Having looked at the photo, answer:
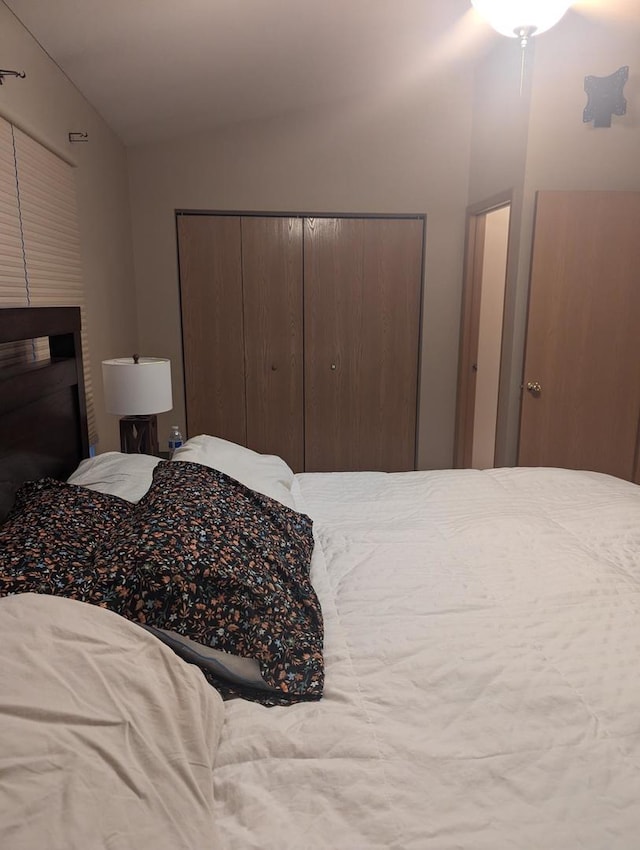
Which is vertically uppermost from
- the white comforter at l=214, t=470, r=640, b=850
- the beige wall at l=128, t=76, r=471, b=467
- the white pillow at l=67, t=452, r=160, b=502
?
the beige wall at l=128, t=76, r=471, b=467

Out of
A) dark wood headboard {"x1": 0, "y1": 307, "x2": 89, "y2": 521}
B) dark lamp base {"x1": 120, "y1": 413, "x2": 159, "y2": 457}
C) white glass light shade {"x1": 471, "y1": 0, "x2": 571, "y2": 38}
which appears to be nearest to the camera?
dark wood headboard {"x1": 0, "y1": 307, "x2": 89, "y2": 521}

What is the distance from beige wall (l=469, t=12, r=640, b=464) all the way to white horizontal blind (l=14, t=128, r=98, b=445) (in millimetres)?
2169

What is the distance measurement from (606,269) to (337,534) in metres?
2.29

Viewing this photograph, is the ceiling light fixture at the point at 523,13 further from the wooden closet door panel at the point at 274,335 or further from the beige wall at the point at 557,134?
the wooden closet door panel at the point at 274,335

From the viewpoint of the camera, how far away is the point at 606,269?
10.1ft

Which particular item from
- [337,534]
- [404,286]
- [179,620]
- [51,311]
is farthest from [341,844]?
[404,286]

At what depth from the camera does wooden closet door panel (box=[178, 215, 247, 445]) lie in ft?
12.1

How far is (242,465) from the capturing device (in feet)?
6.23

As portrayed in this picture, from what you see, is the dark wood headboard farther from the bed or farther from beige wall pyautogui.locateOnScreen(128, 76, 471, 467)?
beige wall pyautogui.locateOnScreen(128, 76, 471, 467)

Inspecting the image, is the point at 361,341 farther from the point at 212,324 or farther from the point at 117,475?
the point at 117,475

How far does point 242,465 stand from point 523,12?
6.35 ft

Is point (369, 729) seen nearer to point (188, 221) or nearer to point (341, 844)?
point (341, 844)

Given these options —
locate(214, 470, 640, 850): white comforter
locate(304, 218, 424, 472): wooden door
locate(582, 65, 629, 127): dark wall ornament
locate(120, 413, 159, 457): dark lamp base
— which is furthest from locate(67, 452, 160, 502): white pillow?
locate(582, 65, 629, 127): dark wall ornament

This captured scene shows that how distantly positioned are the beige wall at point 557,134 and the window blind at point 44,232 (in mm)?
2172
